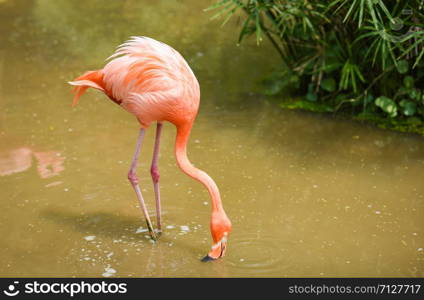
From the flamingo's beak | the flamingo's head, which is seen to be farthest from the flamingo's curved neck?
the flamingo's beak

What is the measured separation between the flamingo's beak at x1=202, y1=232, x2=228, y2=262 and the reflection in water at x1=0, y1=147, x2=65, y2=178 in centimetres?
169

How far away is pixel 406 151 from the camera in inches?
231

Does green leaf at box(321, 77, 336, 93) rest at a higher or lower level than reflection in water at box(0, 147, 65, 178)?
higher

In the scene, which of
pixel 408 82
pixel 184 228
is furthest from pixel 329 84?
pixel 184 228

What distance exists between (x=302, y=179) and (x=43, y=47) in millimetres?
3773

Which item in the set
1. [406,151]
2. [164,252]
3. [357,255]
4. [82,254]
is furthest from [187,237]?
[406,151]

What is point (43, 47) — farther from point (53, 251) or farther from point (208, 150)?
point (53, 251)

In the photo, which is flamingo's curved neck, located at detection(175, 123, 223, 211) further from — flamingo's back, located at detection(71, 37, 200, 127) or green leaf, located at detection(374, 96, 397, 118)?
green leaf, located at detection(374, 96, 397, 118)

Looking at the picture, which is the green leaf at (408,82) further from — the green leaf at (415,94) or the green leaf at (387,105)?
the green leaf at (387,105)

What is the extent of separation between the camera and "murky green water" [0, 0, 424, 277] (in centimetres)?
452

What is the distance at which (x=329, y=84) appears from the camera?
6.38 m

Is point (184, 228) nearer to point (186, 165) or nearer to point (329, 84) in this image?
point (186, 165)

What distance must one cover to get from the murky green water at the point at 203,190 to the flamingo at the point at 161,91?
0.38 m

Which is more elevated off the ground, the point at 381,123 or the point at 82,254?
the point at 381,123
